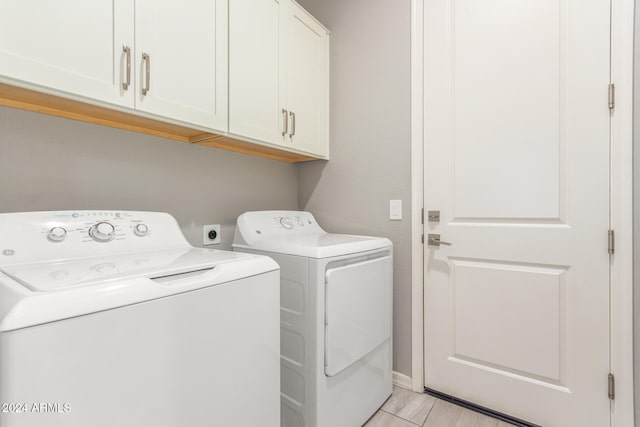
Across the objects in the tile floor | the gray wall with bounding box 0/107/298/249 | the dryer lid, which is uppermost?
the gray wall with bounding box 0/107/298/249

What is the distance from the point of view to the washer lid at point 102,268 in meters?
0.69

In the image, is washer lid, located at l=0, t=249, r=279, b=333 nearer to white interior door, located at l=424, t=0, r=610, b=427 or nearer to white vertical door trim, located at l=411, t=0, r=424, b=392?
white vertical door trim, located at l=411, t=0, r=424, b=392

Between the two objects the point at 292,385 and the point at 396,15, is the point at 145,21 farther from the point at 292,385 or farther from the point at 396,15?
the point at 292,385

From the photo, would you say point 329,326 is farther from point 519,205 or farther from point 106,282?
point 519,205

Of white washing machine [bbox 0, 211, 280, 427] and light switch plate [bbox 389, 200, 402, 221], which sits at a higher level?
light switch plate [bbox 389, 200, 402, 221]

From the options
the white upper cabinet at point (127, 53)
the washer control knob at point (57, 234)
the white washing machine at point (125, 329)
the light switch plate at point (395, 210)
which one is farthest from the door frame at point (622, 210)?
the washer control knob at point (57, 234)

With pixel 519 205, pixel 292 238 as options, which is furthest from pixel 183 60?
pixel 519 205

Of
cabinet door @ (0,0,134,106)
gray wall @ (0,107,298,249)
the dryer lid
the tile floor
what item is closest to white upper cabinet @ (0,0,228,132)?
cabinet door @ (0,0,134,106)

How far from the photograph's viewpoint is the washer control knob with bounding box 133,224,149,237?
1.19m

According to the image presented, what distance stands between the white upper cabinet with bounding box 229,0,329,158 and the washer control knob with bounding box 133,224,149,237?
1.89 feet

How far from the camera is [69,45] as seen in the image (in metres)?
0.95

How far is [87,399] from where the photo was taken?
62 centimetres

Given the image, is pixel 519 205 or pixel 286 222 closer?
pixel 519 205

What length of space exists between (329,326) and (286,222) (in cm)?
76
